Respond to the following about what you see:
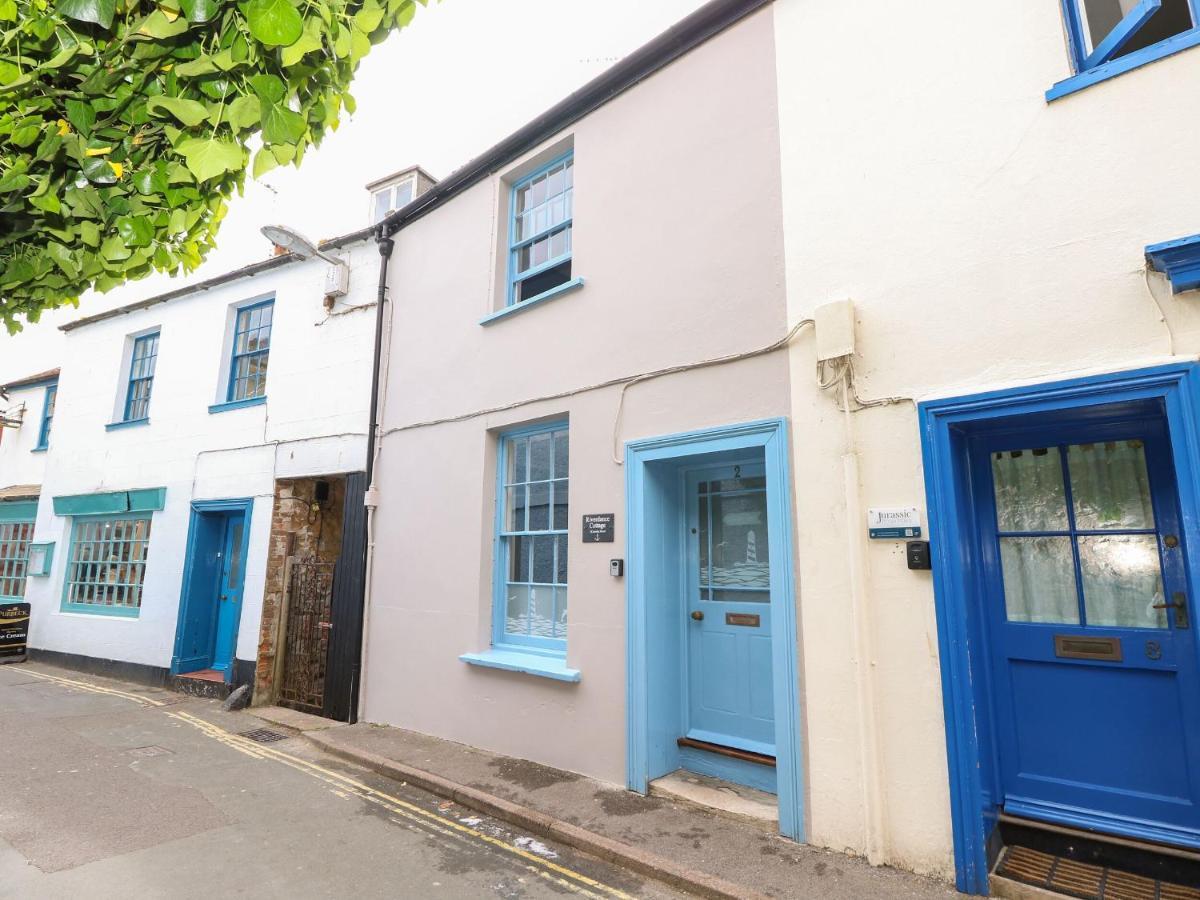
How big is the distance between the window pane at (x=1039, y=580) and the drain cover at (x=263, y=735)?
7.12 meters

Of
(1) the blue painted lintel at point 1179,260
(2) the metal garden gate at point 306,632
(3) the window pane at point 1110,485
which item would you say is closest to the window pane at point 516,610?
(2) the metal garden gate at point 306,632

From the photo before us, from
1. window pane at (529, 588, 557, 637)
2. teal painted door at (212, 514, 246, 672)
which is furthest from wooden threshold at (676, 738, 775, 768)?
teal painted door at (212, 514, 246, 672)

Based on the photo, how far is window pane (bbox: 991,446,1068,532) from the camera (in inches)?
156

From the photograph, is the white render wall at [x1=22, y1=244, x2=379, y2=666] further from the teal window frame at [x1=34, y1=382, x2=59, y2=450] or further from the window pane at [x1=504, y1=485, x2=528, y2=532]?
the window pane at [x1=504, y1=485, x2=528, y2=532]

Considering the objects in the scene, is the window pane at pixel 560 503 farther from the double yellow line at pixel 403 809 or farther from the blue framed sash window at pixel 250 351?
the blue framed sash window at pixel 250 351

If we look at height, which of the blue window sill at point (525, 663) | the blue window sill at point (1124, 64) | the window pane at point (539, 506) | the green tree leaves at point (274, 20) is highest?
the blue window sill at point (1124, 64)

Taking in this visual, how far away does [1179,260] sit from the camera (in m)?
3.15

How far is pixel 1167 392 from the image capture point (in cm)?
322

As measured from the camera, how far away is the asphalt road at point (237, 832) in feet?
12.7

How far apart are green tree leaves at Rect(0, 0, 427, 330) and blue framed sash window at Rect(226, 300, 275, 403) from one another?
24.9 ft

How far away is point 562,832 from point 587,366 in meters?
3.69

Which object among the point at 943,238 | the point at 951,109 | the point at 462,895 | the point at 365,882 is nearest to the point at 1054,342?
the point at 943,238

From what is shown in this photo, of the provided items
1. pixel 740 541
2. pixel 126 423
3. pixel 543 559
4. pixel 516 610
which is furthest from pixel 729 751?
pixel 126 423

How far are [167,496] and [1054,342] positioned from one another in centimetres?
1168
